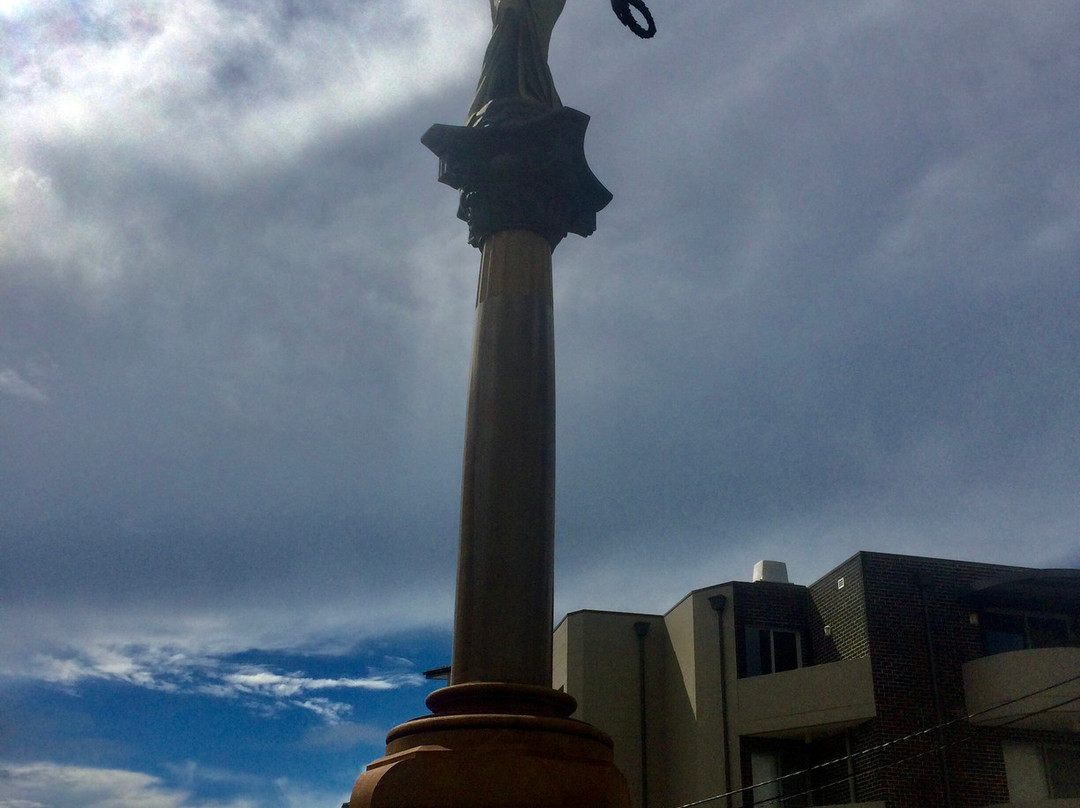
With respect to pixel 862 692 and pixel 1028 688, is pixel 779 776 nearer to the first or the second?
pixel 862 692

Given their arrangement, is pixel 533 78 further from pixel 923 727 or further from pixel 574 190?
pixel 923 727

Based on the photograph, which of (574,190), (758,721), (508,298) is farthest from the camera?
(758,721)

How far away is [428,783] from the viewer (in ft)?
26.7

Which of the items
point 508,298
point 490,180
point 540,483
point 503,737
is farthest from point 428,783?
point 490,180

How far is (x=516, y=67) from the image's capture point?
1314cm

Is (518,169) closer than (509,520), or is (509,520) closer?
(509,520)

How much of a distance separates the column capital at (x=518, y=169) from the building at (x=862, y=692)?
569 inches

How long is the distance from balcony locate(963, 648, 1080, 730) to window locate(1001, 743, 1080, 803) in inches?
21.6

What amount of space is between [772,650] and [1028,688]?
6.16 m

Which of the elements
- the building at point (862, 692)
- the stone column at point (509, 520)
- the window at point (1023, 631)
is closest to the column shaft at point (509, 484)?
the stone column at point (509, 520)

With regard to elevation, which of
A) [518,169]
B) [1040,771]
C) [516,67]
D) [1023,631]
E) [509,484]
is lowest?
A: [1040,771]

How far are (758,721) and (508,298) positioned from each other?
660 inches

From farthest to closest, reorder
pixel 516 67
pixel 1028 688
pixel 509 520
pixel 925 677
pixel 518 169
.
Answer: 1. pixel 925 677
2. pixel 1028 688
3. pixel 516 67
4. pixel 518 169
5. pixel 509 520

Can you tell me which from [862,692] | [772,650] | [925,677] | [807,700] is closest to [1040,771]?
[925,677]
